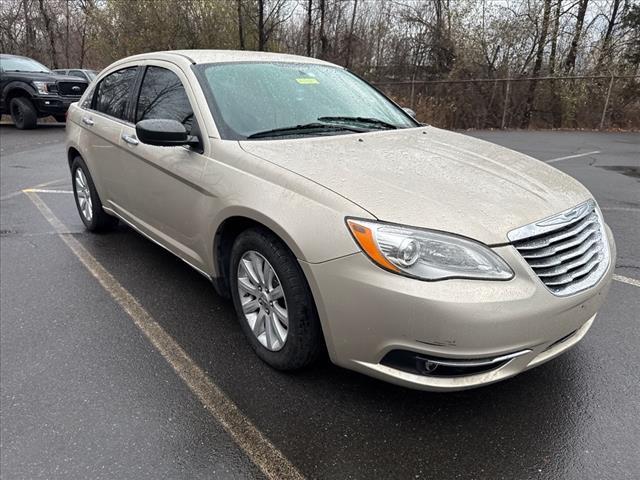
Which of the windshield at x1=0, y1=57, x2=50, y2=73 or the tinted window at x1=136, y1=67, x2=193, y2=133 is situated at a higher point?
the windshield at x1=0, y1=57, x2=50, y2=73

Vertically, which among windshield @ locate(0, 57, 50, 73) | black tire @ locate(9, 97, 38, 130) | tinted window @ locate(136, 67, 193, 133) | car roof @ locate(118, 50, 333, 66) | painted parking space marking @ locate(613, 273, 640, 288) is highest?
windshield @ locate(0, 57, 50, 73)

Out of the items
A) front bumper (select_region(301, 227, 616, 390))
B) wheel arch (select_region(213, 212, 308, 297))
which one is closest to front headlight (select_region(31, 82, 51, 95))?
wheel arch (select_region(213, 212, 308, 297))

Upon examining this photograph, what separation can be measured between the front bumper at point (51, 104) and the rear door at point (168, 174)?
38.0 feet

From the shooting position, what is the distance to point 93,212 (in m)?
4.68

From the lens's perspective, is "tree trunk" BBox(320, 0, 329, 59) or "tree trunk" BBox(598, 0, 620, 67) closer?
"tree trunk" BBox(598, 0, 620, 67)

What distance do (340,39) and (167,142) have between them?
20.2 meters

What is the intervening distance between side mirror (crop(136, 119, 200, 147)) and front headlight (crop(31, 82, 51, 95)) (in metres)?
12.7

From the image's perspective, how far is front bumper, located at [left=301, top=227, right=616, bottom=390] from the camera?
1.90m

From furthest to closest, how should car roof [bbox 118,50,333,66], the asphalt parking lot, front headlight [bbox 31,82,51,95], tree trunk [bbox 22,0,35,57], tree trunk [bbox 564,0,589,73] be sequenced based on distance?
tree trunk [bbox 22,0,35,57], tree trunk [bbox 564,0,589,73], front headlight [bbox 31,82,51,95], car roof [bbox 118,50,333,66], the asphalt parking lot

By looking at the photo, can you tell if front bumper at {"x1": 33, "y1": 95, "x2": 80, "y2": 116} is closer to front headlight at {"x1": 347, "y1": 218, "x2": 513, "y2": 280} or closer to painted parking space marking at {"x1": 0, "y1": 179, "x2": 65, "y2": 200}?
painted parking space marking at {"x1": 0, "y1": 179, "x2": 65, "y2": 200}

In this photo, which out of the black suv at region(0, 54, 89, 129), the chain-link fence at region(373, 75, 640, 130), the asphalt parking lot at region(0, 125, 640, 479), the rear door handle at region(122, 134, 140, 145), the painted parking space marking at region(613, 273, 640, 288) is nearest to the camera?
the asphalt parking lot at region(0, 125, 640, 479)

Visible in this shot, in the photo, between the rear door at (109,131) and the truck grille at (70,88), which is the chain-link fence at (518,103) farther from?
the rear door at (109,131)

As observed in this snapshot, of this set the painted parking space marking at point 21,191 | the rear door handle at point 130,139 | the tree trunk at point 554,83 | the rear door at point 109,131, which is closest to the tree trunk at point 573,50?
the tree trunk at point 554,83

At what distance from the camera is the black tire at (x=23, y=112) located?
529 inches
